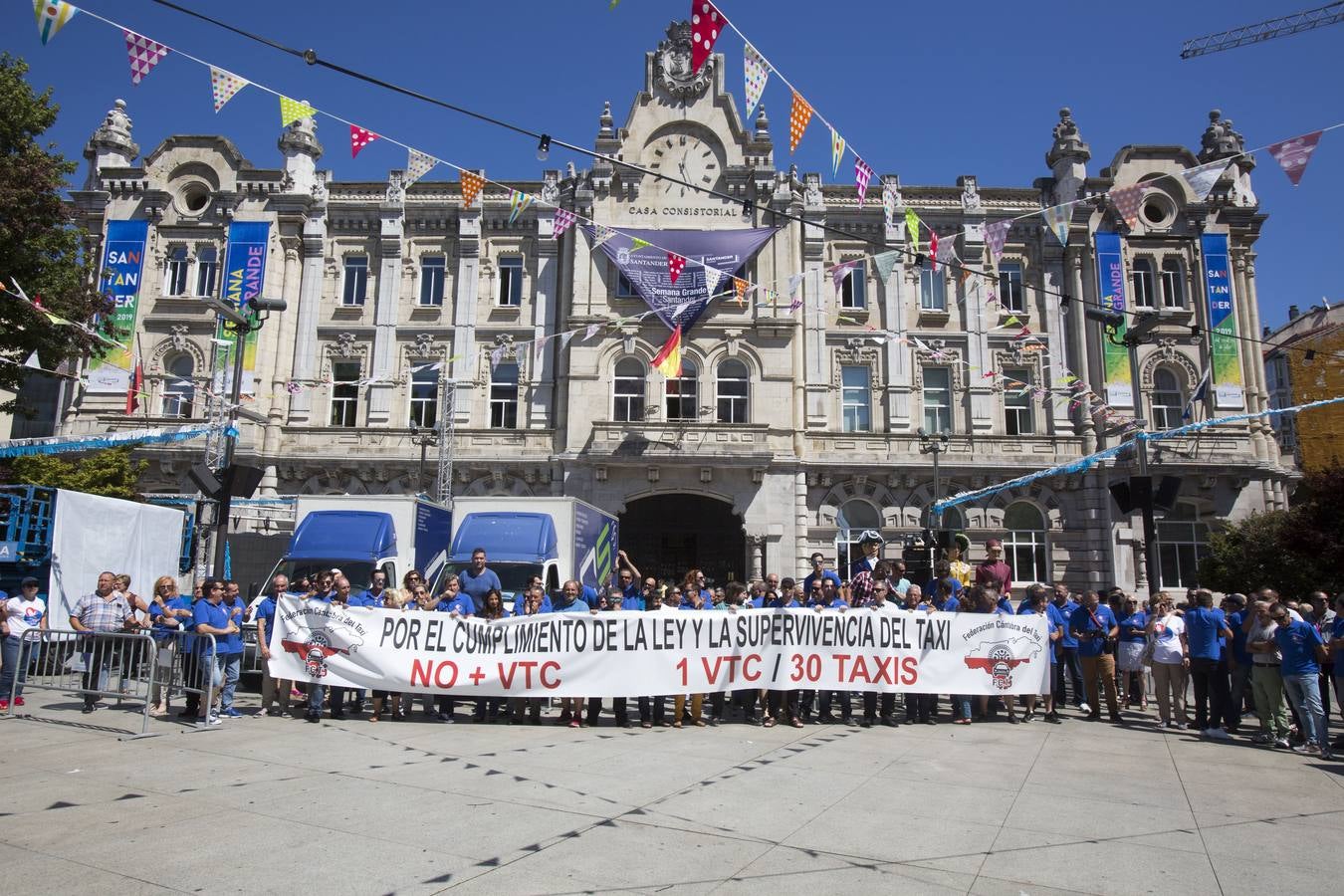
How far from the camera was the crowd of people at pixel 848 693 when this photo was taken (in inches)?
450

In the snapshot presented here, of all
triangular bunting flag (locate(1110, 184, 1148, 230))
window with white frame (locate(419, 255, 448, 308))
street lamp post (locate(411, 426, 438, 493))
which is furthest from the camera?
window with white frame (locate(419, 255, 448, 308))

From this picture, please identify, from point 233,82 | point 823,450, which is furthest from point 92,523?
point 823,450

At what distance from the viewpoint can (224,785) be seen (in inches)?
308

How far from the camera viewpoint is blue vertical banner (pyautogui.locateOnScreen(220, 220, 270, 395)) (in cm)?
3012

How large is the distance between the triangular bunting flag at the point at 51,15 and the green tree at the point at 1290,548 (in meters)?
25.4

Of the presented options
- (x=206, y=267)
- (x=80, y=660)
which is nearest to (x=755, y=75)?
(x=80, y=660)

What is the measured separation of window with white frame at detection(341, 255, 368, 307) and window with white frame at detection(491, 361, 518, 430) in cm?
568

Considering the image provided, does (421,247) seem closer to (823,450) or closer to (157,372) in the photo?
(157,372)

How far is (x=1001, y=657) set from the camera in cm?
1295

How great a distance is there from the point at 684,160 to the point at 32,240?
759 inches

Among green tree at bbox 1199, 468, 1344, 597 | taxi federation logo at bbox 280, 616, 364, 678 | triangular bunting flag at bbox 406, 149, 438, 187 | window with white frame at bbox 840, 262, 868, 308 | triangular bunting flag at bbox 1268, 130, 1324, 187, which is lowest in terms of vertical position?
taxi federation logo at bbox 280, 616, 364, 678

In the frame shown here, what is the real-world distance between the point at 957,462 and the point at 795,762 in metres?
21.3

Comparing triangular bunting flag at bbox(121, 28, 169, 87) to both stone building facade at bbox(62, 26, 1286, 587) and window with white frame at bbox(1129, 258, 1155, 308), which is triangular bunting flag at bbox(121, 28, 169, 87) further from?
window with white frame at bbox(1129, 258, 1155, 308)

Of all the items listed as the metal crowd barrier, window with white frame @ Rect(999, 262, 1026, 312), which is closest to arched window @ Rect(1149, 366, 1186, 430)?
window with white frame @ Rect(999, 262, 1026, 312)
